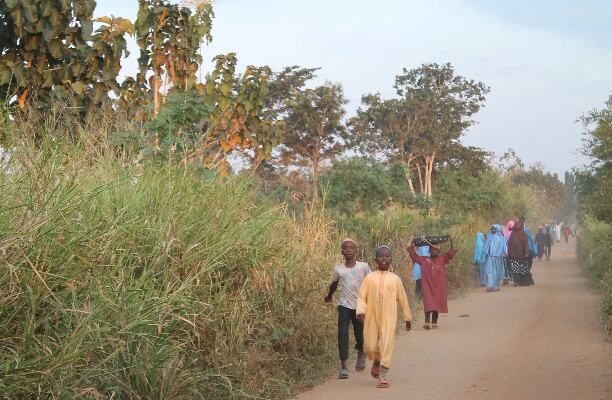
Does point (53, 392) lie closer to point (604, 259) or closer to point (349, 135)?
point (604, 259)

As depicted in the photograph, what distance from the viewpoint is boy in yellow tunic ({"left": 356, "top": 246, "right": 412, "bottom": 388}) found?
33.7 feet

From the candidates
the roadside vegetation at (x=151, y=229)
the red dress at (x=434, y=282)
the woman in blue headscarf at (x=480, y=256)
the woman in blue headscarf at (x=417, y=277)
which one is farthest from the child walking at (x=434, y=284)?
the woman in blue headscarf at (x=480, y=256)

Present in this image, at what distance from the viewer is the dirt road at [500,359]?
949cm

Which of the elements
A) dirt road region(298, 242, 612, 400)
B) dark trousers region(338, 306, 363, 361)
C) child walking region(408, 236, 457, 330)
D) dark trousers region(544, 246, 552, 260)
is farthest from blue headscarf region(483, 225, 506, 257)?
dark trousers region(544, 246, 552, 260)

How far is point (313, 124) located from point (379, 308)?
20114 mm

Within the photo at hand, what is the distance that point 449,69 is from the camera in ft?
130

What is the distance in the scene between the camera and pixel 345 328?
1084 centimetres

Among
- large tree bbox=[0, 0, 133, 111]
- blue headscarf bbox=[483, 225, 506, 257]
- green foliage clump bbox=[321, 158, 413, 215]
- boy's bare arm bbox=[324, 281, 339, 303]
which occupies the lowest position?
boy's bare arm bbox=[324, 281, 339, 303]

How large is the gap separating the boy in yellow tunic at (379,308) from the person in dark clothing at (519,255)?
15700 mm

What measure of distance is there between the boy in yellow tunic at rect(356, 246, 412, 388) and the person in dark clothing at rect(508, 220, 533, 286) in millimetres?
15700

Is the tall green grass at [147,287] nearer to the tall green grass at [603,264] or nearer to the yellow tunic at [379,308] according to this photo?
the yellow tunic at [379,308]

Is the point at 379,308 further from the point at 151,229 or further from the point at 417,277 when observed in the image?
the point at 417,277

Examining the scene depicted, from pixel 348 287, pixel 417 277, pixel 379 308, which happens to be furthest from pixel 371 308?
pixel 417 277

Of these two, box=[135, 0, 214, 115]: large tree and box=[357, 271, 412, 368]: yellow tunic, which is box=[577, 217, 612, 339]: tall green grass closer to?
box=[357, 271, 412, 368]: yellow tunic
